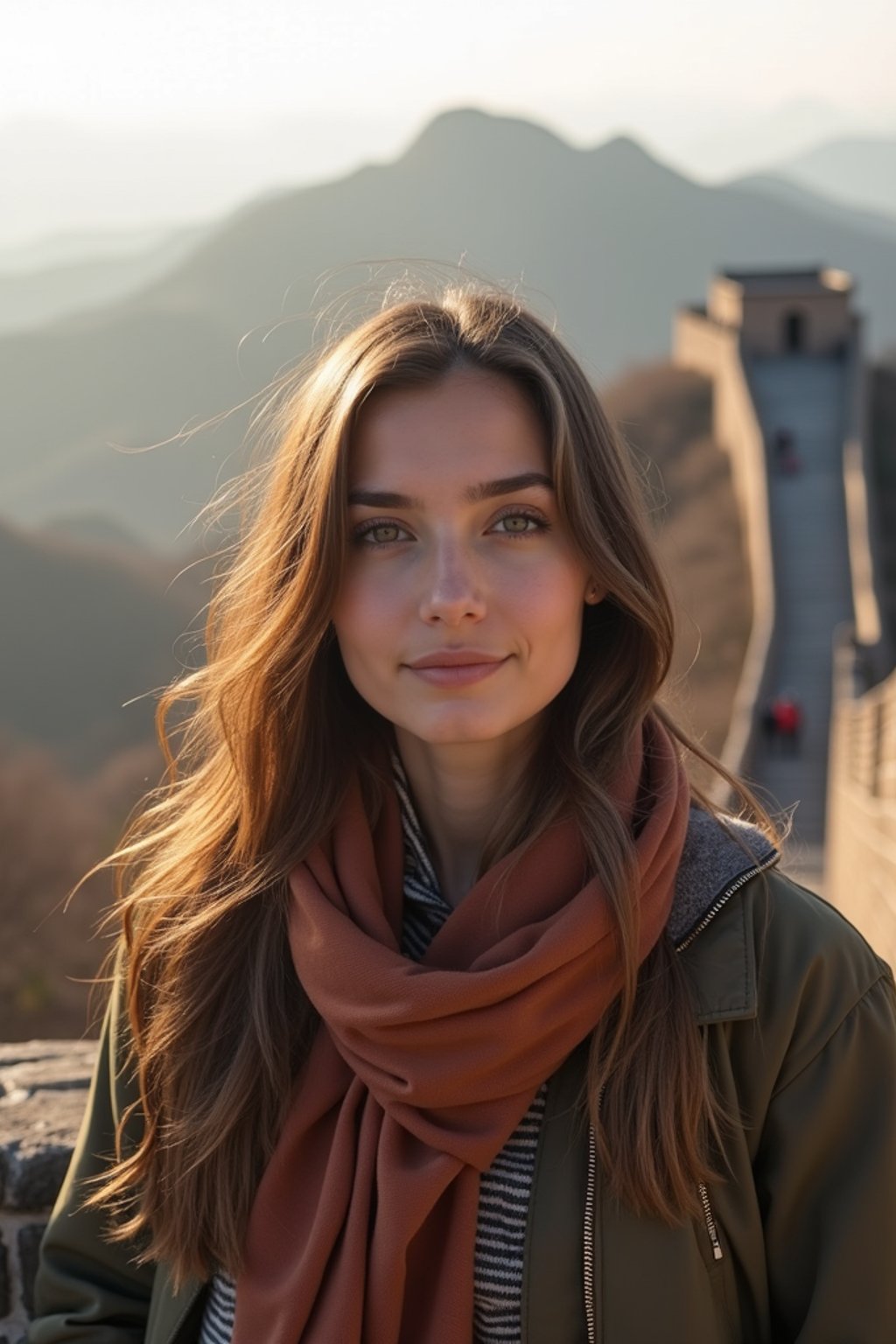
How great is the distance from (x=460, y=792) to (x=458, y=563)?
464 millimetres

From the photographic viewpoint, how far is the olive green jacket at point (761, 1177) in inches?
88.4

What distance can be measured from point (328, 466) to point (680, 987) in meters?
0.92

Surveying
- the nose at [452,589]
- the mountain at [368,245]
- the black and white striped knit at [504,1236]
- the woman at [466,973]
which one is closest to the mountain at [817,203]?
the mountain at [368,245]

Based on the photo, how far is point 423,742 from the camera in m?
2.73

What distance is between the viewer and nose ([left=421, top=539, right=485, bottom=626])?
7.73ft

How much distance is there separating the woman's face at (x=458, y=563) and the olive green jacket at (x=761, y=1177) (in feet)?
1.42

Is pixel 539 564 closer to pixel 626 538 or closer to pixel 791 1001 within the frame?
pixel 626 538

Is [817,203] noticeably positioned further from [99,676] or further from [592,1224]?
[592,1224]

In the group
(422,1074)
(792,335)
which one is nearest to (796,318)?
(792,335)

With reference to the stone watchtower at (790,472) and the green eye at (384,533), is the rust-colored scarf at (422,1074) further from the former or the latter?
the stone watchtower at (790,472)

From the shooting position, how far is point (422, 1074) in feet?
7.67

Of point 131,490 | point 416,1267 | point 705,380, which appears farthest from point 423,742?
point 131,490

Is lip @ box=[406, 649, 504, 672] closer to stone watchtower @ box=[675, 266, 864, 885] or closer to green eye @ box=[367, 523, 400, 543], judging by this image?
green eye @ box=[367, 523, 400, 543]

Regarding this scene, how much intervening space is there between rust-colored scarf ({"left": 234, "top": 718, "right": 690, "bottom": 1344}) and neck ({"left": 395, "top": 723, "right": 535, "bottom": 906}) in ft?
0.65
